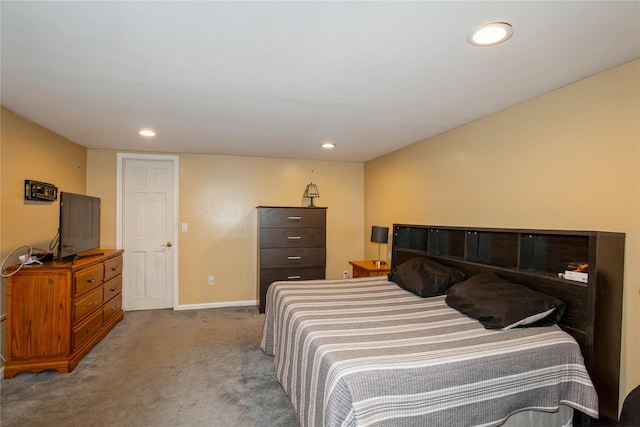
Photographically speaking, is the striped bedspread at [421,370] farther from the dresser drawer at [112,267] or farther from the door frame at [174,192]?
the door frame at [174,192]

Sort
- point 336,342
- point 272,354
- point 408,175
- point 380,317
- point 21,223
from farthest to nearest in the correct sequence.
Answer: point 408,175 → point 272,354 → point 21,223 → point 380,317 → point 336,342

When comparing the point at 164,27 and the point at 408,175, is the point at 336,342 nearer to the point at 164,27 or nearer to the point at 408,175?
the point at 164,27

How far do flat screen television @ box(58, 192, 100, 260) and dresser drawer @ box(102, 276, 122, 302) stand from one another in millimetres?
446

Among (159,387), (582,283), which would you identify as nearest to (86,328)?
(159,387)

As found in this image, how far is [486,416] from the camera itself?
1.54 meters

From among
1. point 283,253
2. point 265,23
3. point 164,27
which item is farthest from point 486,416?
point 283,253

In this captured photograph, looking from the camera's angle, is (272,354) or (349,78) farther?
(272,354)

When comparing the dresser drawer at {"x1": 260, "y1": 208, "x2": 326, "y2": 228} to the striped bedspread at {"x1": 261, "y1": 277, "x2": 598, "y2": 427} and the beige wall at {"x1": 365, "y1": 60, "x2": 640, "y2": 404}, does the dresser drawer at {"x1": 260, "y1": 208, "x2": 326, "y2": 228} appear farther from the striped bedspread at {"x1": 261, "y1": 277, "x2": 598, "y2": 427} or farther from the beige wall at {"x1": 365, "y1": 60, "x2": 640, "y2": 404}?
the striped bedspread at {"x1": 261, "y1": 277, "x2": 598, "y2": 427}

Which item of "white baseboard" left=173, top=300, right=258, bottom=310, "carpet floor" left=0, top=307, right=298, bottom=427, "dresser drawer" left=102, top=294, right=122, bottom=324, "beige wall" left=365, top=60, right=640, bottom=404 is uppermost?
"beige wall" left=365, top=60, right=640, bottom=404

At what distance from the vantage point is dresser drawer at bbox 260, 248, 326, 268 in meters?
4.30

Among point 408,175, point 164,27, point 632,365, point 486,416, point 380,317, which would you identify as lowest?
point 486,416

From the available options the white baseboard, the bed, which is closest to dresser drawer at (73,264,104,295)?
the white baseboard

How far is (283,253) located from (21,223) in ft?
8.87

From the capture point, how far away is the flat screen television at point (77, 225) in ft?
9.46
